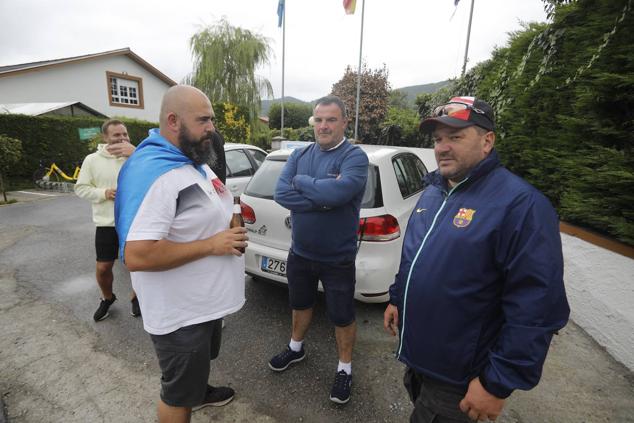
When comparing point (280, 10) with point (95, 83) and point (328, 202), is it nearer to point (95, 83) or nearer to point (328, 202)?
point (95, 83)

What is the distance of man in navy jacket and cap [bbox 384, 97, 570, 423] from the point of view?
116 centimetres

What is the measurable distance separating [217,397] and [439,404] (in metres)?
1.52

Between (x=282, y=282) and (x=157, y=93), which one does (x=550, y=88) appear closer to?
(x=282, y=282)

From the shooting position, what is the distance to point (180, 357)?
154 centimetres

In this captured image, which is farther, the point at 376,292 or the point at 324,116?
the point at 376,292

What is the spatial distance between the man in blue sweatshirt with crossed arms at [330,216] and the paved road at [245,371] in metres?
0.31

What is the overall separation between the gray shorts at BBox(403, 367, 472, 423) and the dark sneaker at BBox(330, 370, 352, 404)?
→ 2.60 ft

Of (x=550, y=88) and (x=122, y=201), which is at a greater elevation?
(x=550, y=88)

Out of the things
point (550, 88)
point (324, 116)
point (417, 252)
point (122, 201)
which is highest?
point (550, 88)

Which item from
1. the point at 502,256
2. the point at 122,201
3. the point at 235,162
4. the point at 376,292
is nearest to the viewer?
the point at 502,256

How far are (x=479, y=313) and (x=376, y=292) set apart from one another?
1.66 meters

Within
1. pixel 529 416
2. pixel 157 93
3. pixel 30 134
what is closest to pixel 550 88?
pixel 529 416

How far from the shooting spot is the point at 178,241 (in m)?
1.48

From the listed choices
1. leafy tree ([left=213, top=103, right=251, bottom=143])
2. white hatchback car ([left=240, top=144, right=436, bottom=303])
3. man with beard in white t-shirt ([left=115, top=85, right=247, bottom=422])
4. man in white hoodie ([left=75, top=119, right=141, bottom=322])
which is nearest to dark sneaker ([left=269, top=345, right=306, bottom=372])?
white hatchback car ([left=240, top=144, right=436, bottom=303])
